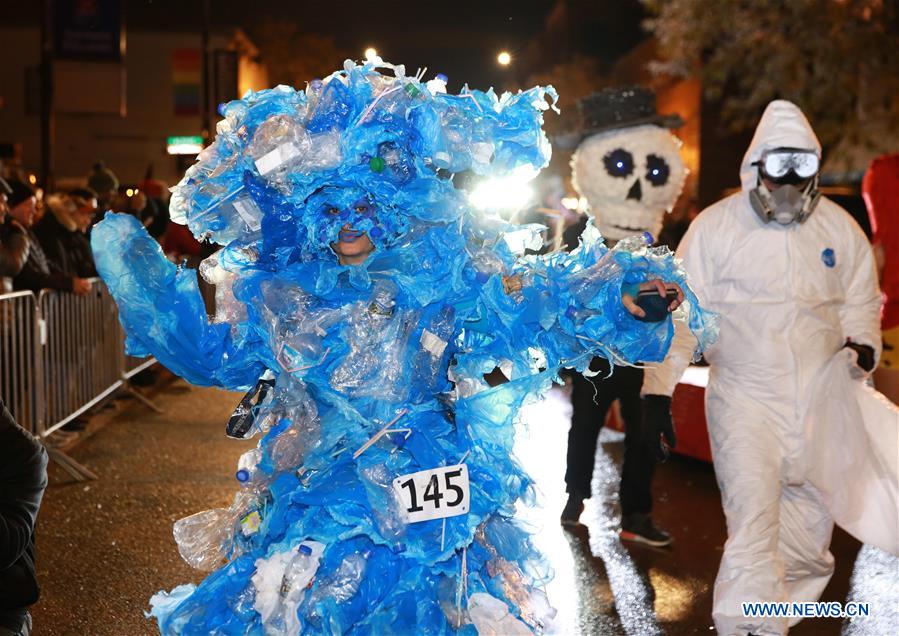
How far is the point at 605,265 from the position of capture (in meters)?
3.38

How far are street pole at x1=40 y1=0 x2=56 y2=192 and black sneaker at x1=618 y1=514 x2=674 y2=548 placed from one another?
1231 cm

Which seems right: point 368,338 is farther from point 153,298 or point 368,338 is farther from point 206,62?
point 206,62

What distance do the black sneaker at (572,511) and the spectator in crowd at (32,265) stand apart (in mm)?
4098

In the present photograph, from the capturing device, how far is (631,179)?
252 inches

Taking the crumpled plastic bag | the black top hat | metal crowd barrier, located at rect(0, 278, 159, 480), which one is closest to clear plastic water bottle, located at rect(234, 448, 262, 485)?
the crumpled plastic bag

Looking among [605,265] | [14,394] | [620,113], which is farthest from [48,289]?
[605,265]

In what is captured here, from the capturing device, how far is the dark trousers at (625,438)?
6344mm

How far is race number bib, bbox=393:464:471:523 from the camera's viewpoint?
126 inches

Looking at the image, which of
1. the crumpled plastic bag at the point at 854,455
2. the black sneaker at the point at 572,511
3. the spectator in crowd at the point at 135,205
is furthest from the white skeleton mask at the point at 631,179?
the spectator in crowd at the point at 135,205

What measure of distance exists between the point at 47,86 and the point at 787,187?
547 inches

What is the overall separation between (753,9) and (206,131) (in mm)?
11929

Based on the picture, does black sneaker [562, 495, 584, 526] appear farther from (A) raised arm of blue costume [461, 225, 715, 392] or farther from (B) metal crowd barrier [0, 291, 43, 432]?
(B) metal crowd barrier [0, 291, 43, 432]

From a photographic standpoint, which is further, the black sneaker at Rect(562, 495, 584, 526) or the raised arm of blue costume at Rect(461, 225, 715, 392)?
the black sneaker at Rect(562, 495, 584, 526)

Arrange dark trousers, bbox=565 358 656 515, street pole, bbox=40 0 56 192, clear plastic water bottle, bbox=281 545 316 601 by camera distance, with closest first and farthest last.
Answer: clear plastic water bottle, bbox=281 545 316 601 < dark trousers, bbox=565 358 656 515 < street pole, bbox=40 0 56 192
